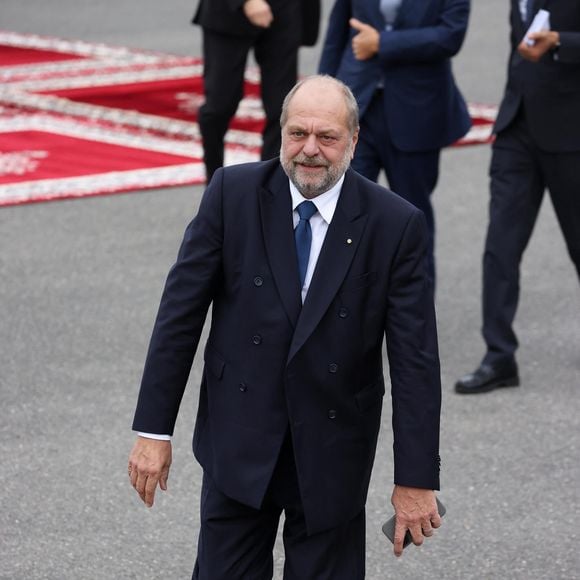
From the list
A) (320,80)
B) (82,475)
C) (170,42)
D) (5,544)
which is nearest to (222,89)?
(82,475)

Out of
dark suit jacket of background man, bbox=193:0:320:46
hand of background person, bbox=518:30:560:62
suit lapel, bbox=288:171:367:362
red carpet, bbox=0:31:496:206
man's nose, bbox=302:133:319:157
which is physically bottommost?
red carpet, bbox=0:31:496:206

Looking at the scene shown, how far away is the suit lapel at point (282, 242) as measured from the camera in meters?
3.81

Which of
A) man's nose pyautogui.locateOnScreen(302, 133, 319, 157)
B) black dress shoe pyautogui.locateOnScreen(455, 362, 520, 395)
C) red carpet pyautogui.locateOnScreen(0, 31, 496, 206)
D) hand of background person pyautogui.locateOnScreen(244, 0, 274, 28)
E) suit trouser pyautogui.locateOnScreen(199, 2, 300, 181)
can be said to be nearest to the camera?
man's nose pyautogui.locateOnScreen(302, 133, 319, 157)

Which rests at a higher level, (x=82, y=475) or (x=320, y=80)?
(x=320, y=80)

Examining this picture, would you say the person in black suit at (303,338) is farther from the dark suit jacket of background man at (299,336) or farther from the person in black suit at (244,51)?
the person in black suit at (244,51)

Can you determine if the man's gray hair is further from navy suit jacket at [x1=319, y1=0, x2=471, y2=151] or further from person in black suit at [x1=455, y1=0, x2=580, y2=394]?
navy suit jacket at [x1=319, y1=0, x2=471, y2=151]

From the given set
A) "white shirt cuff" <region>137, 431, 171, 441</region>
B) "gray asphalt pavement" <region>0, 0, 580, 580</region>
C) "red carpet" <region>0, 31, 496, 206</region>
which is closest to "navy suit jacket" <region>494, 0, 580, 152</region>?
"gray asphalt pavement" <region>0, 0, 580, 580</region>

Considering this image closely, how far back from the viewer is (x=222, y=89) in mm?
8781

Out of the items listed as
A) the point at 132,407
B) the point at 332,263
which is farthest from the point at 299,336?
the point at 132,407

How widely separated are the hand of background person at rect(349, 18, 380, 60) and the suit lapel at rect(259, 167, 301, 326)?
3.13 m

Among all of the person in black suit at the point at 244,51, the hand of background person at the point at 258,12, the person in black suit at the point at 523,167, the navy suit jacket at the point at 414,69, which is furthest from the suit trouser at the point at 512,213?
the person in black suit at the point at 244,51

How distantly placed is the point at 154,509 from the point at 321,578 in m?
1.63

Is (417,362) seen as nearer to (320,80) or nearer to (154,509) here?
(320,80)

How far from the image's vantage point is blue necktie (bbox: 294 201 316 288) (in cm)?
386
